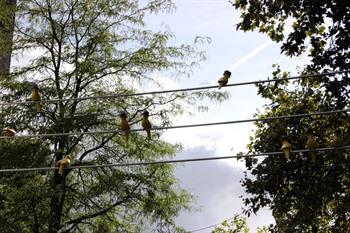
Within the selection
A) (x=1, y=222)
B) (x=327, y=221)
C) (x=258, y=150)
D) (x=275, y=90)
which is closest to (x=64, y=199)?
(x=1, y=222)

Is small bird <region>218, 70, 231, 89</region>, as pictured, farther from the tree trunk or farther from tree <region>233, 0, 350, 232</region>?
the tree trunk

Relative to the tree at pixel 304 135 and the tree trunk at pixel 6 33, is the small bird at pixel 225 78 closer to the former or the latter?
the tree at pixel 304 135

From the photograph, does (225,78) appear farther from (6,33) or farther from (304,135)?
(6,33)

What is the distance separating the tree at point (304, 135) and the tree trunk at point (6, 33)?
13.7 feet

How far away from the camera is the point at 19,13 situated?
1060 centimetres

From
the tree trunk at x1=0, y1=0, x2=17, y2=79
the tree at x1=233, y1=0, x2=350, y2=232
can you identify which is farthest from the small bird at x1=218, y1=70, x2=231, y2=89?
the tree trunk at x1=0, y1=0, x2=17, y2=79

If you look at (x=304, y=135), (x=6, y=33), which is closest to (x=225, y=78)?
(x=304, y=135)

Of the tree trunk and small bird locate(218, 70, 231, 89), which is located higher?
the tree trunk

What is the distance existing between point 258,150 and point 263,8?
7.56ft

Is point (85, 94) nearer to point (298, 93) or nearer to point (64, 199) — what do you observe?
point (64, 199)

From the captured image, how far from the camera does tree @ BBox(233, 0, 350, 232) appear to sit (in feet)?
27.5

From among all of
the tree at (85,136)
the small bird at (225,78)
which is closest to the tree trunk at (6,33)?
the tree at (85,136)

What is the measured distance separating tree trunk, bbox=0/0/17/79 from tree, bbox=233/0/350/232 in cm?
416

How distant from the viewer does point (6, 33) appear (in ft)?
34.4
